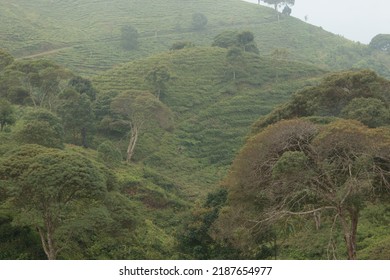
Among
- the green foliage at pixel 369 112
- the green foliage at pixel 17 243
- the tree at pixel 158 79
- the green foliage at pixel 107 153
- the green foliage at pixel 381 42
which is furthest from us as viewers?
the green foliage at pixel 381 42

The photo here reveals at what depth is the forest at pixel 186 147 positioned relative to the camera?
15398 millimetres

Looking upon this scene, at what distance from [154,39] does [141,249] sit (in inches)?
2503

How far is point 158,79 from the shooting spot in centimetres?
4672

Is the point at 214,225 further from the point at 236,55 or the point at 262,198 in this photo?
the point at 236,55

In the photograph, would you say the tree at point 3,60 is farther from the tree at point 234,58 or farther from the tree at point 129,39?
the tree at point 129,39

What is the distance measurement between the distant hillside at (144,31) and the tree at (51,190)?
1778 inches

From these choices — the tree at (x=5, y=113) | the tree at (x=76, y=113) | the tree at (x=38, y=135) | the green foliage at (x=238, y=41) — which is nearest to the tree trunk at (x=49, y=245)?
the tree at (x=38, y=135)

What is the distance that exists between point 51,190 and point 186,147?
27369 millimetres

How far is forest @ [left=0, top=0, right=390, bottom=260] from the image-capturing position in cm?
1540

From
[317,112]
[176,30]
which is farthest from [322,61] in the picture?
[317,112]

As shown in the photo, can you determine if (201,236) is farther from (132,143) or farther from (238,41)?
(238,41)

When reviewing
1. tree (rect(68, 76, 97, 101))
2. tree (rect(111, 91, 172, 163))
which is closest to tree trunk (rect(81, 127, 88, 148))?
tree (rect(111, 91, 172, 163))

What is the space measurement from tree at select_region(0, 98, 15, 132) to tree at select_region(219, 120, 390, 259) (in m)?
19.5

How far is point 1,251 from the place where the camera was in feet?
53.9
